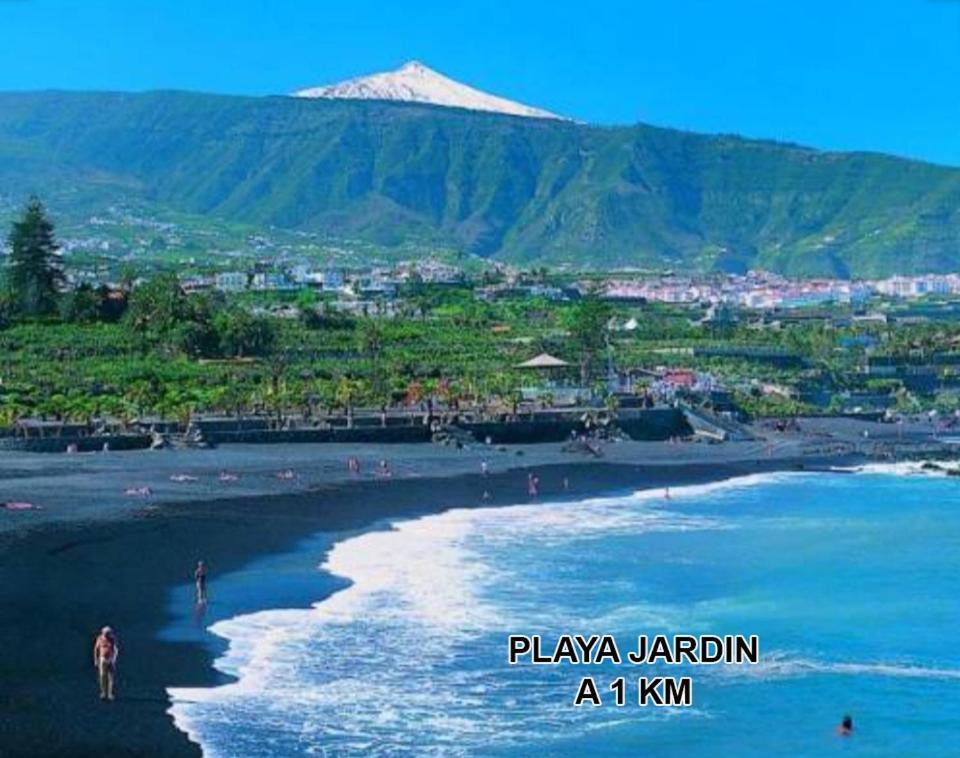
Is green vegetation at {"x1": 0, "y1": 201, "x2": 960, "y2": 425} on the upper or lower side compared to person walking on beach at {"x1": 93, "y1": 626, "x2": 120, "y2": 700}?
upper

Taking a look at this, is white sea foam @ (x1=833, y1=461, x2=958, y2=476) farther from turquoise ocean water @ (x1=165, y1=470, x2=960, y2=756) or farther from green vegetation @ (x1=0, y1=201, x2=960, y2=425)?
turquoise ocean water @ (x1=165, y1=470, x2=960, y2=756)

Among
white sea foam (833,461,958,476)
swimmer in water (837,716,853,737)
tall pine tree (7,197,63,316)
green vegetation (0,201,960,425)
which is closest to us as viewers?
swimmer in water (837,716,853,737)

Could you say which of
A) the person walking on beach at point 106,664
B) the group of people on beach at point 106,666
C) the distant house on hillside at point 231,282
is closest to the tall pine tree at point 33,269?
the distant house on hillside at point 231,282

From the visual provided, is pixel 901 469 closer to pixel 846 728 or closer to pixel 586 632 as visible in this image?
pixel 586 632

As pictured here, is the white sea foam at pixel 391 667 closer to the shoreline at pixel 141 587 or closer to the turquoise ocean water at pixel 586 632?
the turquoise ocean water at pixel 586 632

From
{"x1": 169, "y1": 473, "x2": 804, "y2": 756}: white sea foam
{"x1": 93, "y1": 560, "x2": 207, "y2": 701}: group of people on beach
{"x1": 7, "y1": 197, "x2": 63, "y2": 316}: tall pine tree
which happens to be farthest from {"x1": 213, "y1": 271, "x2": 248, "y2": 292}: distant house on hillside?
{"x1": 93, "y1": 560, "x2": 207, "y2": 701}: group of people on beach

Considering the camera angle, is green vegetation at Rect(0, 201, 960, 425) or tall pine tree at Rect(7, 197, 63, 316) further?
tall pine tree at Rect(7, 197, 63, 316)
